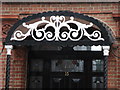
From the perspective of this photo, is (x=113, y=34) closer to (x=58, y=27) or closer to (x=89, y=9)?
(x=89, y=9)

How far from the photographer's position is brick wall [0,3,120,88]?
19.1 ft

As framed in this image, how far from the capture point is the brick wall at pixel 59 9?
5.81 metres

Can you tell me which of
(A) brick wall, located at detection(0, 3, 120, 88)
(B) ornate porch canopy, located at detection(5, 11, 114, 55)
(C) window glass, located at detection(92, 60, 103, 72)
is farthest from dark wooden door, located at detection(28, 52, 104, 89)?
(B) ornate porch canopy, located at detection(5, 11, 114, 55)

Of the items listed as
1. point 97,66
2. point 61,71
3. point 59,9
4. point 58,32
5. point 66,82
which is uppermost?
point 59,9

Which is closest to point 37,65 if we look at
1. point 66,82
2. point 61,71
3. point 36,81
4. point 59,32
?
point 36,81

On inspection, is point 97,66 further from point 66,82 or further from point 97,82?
point 66,82

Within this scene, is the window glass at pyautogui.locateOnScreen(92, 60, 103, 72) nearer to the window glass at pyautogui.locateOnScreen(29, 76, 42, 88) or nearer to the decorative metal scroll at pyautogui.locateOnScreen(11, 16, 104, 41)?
the window glass at pyautogui.locateOnScreen(29, 76, 42, 88)

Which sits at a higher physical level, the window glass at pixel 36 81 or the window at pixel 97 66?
the window at pixel 97 66

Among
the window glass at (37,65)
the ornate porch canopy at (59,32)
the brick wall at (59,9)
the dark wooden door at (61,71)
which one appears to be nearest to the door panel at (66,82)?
the dark wooden door at (61,71)

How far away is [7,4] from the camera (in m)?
6.16

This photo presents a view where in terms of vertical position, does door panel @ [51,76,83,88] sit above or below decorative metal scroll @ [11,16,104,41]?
below

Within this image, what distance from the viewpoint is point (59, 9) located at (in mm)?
6059

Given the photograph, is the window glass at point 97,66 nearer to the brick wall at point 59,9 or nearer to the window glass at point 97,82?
the window glass at point 97,82

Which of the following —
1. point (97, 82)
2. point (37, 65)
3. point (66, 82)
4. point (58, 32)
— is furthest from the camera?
point (37, 65)
